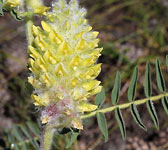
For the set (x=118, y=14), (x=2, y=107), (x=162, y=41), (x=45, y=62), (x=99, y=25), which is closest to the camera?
(x=45, y=62)

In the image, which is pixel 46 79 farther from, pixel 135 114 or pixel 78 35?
pixel 135 114

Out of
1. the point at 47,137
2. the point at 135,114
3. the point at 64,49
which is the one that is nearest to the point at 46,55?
the point at 64,49

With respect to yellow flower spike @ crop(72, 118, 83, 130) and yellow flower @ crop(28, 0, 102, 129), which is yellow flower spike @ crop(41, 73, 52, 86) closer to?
yellow flower @ crop(28, 0, 102, 129)

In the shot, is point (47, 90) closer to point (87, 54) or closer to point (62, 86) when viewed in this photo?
point (62, 86)

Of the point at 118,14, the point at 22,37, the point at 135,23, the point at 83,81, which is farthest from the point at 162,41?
the point at 83,81

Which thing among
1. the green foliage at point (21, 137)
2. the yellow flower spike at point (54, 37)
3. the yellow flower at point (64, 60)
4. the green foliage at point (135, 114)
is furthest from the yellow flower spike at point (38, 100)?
the green foliage at point (21, 137)

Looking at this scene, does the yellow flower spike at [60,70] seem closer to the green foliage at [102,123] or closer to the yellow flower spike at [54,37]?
the yellow flower spike at [54,37]
